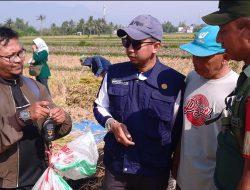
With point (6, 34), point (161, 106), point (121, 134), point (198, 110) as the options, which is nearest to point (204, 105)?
point (198, 110)

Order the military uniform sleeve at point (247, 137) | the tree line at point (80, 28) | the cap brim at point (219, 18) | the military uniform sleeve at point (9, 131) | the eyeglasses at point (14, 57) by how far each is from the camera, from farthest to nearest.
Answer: the tree line at point (80, 28)
the eyeglasses at point (14, 57)
the military uniform sleeve at point (9, 131)
the cap brim at point (219, 18)
the military uniform sleeve at point (247, 137)

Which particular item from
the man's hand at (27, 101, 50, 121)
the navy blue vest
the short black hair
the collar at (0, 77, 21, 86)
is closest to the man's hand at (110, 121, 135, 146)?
the navy blue vest

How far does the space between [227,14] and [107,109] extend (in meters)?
1.38

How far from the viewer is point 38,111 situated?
2328 mm

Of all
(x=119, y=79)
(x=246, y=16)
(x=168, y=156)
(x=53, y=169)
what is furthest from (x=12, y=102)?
(x=246, y=16)

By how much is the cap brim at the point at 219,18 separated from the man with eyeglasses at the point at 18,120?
1183 mm

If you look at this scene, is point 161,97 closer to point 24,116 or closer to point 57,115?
point 57,115

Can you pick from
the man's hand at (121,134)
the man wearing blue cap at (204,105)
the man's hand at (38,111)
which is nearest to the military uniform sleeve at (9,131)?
the man's hand at (38,111)

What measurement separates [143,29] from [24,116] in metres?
1.02

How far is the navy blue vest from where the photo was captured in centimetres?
261

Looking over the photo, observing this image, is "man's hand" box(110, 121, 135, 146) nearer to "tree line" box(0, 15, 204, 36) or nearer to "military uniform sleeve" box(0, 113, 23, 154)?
"military uniform sleeve" box(0, 113, 23, 154)

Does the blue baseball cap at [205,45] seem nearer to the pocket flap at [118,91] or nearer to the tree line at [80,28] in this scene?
the pocket flap at [118,91]

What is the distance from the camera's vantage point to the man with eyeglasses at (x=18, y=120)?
2359 millimetres

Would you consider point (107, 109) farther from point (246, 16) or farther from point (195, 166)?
point (246, 16)
